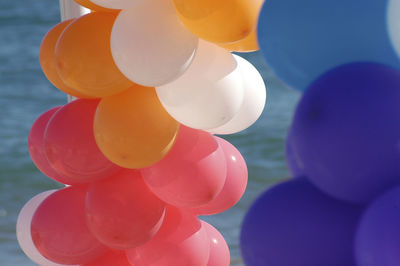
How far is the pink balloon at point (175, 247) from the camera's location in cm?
165

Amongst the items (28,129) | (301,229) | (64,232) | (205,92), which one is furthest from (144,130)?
(28,129)

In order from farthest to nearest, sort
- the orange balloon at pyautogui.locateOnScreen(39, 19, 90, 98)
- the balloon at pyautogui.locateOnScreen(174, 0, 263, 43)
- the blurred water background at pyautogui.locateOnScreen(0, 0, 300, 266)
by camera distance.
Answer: the blurred water background at pyautogui.locateOnScreen(0, 0, 300, 266) → the orange balloon at pyautogui.locateOnScreen(39, 19, 90, 98) → the balloon at pyautogui.locateOnScreen(174, 0, 263, 43)

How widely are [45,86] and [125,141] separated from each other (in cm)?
511

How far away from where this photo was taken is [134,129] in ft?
4.87

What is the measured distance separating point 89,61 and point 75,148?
0.23m

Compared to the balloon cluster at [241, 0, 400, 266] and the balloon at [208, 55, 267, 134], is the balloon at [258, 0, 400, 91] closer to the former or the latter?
the balloon cluster at [241, 0, 400, 266]

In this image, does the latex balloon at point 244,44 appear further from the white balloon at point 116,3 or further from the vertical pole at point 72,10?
the vertical pole at point 72,10

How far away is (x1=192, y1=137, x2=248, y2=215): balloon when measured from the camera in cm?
172

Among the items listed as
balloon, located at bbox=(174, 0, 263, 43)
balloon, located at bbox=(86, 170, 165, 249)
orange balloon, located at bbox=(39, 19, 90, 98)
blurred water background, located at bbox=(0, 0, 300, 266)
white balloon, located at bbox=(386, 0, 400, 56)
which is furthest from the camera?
blurred water background, located at bbox=(0, 0, 300, 266)

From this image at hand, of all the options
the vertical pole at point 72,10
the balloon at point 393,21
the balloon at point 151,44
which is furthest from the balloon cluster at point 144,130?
the balloon at point 393,21

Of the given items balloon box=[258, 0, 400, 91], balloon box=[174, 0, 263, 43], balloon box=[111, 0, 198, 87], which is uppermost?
balloon box=[258, 0, 400, 91]

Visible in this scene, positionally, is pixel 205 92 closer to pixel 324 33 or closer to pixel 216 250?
pixel 324 33

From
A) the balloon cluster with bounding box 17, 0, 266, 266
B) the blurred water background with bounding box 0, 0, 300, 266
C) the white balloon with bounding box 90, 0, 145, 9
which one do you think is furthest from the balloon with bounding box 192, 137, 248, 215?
the blurred water background with bounding box 0, 0, 300, 266

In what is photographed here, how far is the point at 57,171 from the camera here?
1655 mm
